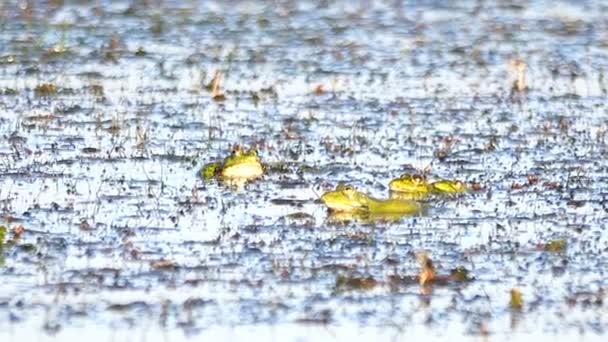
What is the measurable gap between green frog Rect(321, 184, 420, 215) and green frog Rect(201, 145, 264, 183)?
1026 millimetres

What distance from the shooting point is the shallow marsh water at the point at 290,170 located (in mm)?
9625

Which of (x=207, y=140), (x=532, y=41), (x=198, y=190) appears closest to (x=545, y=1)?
(x=532, y=41)

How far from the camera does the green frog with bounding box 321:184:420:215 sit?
1170 cm

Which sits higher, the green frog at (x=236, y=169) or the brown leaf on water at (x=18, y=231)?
the green frog at (x=236, y=169)

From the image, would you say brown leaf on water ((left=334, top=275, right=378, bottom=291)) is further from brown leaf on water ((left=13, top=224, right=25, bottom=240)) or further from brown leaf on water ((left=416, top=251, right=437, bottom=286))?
brown leaf on water ((left=13, top=224, right=25, bottom=240))

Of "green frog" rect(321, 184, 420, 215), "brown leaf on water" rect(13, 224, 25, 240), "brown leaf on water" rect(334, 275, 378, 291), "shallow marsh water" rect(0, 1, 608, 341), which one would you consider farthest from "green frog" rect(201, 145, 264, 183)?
"brown leaf on water" rect(334, 275, 378, 291)

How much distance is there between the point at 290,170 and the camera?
13.2 meters

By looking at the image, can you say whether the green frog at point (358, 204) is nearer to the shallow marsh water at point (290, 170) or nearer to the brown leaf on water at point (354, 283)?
the shallow marsh water at point (290, 170)

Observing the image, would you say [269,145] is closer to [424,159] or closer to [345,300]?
[424,159]

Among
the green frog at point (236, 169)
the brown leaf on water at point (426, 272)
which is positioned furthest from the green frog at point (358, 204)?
the brown leaf on water at point (426, 272)

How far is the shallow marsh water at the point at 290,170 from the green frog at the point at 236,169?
0.16 meters

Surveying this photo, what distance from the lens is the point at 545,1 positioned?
976 inches

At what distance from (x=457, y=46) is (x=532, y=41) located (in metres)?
0.99

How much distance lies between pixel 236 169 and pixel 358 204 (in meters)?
1.23
